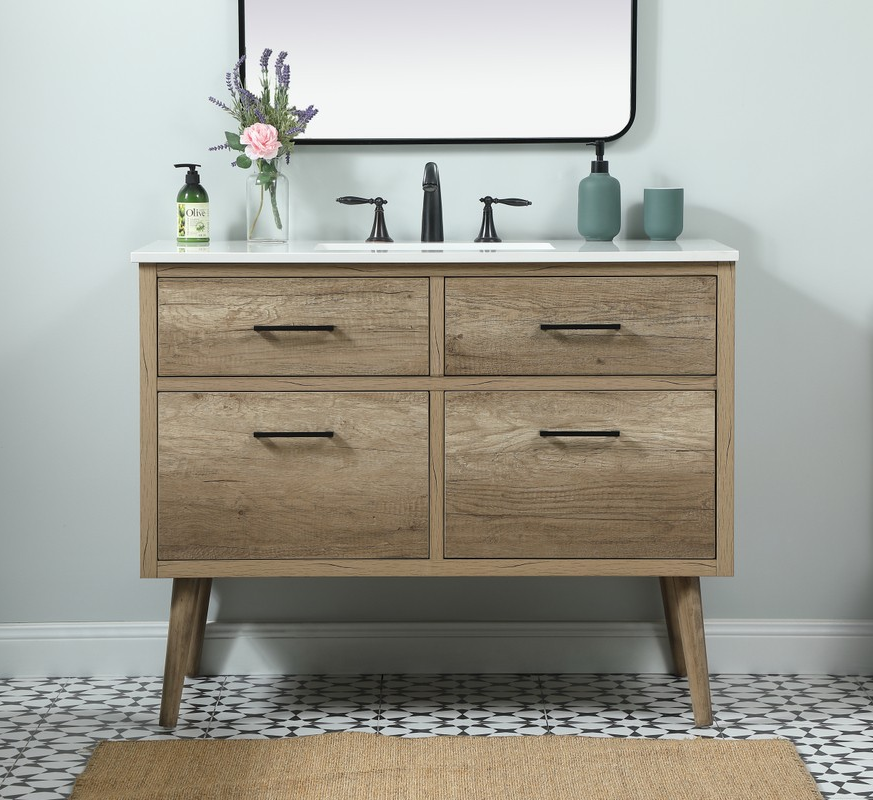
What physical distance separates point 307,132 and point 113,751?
49.5 inches

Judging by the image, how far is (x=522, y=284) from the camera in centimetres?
200

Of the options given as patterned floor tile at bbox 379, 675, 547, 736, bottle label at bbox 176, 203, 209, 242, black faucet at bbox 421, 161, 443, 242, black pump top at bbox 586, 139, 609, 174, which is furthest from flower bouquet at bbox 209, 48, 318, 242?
patterned floor tile at bbox 379, 675, 547, 736

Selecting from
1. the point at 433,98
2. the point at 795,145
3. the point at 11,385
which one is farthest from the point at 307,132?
the point at 795,145

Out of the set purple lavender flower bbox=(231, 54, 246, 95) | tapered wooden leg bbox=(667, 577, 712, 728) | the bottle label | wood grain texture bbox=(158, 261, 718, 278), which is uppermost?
purple lavender flower bbox=(231, 54, 246, 95)

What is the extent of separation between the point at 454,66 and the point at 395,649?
124cm

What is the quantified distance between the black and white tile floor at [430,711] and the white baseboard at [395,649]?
29 mm

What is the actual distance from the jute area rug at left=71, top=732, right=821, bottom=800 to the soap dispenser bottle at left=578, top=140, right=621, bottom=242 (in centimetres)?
98

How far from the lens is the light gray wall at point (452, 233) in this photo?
7.72 ft

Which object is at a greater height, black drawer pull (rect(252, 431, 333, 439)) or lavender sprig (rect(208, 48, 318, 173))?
lavender sprig (rect(208, 48, 318, 173))

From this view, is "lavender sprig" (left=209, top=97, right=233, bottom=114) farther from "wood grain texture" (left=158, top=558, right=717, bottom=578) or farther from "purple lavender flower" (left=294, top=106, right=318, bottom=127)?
"wood grain texture" (left=158, top=558, right=717, bottom=578)

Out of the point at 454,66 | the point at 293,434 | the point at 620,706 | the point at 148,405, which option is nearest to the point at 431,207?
the point at 454,66

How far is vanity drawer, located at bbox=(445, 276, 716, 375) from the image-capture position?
6.56 ft

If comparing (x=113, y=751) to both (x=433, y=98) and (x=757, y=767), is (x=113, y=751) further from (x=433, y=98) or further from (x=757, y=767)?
(x=433, y=98)

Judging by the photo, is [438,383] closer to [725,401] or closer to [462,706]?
[725,401]
